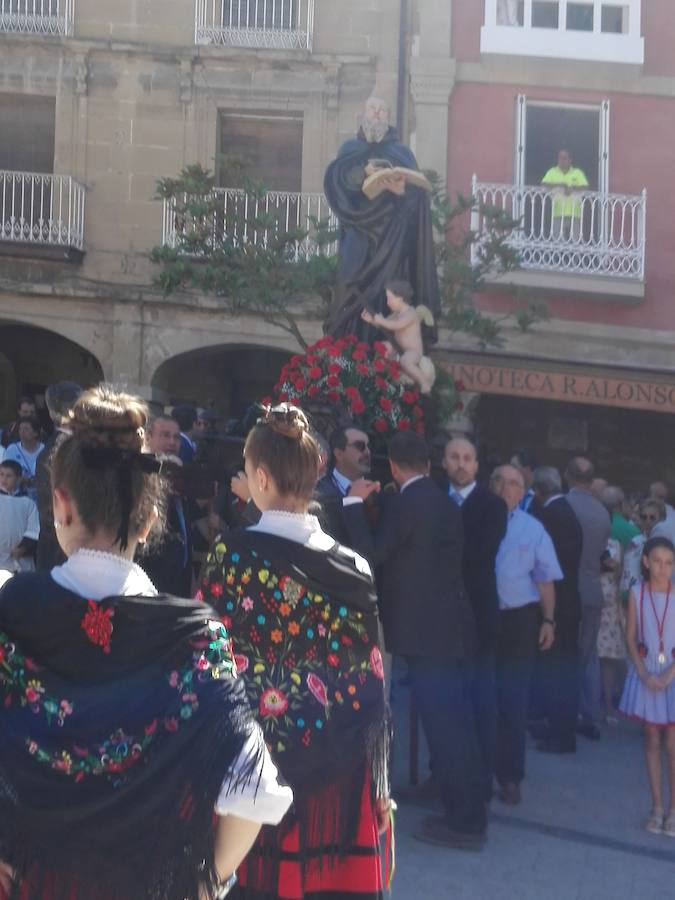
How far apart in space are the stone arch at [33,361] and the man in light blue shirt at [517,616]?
12.5 meters

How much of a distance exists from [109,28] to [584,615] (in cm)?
1201

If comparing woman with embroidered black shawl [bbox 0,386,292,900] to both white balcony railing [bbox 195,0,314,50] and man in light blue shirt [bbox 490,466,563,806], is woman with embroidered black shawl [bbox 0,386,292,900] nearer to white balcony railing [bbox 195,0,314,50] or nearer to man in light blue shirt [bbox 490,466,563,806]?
man in light blue shirt [bbox 490,466,563,806]

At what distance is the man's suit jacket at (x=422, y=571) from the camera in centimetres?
532

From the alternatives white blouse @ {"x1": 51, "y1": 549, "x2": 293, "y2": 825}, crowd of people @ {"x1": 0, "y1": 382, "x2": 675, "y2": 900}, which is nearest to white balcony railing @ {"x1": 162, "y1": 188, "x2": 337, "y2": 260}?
crowd of people @ {"x1": 0, "y1": 382, "x2": 675, "y2": 900}

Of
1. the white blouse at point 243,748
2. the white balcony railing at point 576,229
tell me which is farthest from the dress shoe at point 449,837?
the white balcony railing at point 576,229

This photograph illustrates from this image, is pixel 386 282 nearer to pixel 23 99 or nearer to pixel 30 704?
pixel 30 704

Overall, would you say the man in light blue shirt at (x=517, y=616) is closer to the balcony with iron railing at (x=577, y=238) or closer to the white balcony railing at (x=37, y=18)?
the balcony with iron railing at (x=577, y=238)

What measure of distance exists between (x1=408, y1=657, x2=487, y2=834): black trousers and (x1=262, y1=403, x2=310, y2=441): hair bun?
238cm

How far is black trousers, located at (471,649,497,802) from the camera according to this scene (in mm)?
5965

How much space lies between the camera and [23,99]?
17000 millimetres

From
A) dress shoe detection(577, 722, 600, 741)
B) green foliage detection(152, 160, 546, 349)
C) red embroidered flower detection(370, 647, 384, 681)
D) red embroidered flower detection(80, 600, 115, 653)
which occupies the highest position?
green foliage detection(152, 160, 546, 349)

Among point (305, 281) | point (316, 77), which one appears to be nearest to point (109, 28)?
point (316, 77)

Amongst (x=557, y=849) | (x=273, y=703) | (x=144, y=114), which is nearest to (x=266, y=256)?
(x=144, y=114)

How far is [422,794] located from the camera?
620cm
